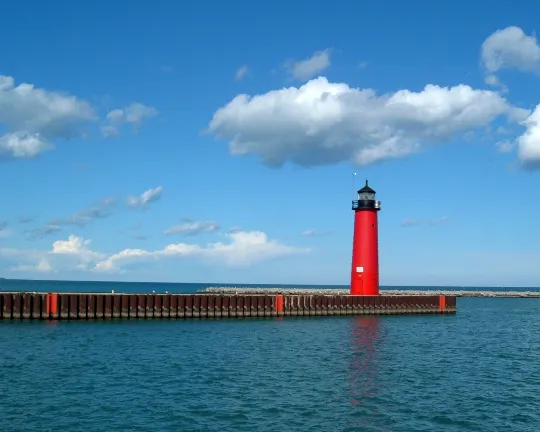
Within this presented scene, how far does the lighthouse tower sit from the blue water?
575 inches

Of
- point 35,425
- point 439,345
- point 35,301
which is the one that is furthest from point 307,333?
point 35,425

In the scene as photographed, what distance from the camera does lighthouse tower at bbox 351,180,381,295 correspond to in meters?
62.8

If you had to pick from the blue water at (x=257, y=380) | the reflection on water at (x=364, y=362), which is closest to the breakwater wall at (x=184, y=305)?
the blue water at (x=257, y=380)

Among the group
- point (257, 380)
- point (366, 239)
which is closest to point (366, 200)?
point (366, 239)

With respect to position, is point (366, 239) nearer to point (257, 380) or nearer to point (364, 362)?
point (364, 362)

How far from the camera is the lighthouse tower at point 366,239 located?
2472 inches

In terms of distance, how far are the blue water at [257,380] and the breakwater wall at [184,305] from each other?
177 cm

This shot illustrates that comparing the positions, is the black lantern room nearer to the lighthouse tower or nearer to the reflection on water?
the lighthouse tower

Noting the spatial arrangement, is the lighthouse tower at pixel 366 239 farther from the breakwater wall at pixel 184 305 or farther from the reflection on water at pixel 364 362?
the reflection on water at pixel 364 362

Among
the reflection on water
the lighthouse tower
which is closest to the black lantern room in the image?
the lighthouse tower

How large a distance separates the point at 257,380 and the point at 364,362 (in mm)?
8423

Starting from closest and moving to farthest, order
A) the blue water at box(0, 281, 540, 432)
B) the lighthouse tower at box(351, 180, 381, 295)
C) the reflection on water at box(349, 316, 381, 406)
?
1. the blue water at box(0, 281, 540, 432)
2. the reflection on water at box(349, 316, 381, 406)
3. the lighthouse tower at box(351, 180, 381, 295)

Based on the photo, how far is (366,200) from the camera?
6309 cm

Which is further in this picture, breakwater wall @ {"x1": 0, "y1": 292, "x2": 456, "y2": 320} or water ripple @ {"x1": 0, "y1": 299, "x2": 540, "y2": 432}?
breakwater wall @ {"x1": 0, "y1": 292, "x2": 456, "y2": 320}
